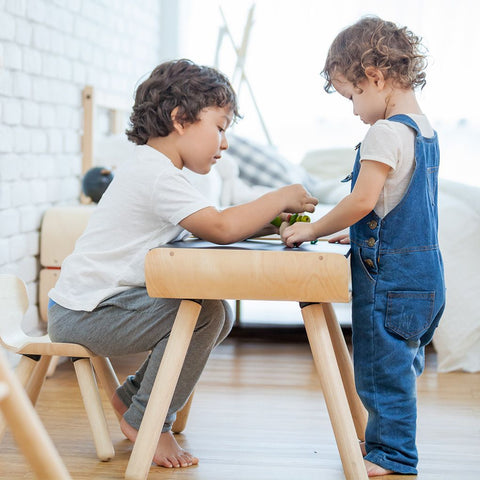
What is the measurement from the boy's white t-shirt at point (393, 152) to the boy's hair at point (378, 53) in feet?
0.31

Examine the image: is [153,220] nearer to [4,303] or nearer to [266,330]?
[4,303]

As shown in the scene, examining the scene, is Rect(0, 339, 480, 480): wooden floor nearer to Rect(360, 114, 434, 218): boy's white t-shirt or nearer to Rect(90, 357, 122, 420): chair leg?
Rect(90, 357, 122, 420): chair leg

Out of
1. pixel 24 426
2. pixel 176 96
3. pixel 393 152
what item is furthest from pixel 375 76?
pixel 24 426

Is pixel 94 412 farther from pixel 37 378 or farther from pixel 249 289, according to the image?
pixel 249 289

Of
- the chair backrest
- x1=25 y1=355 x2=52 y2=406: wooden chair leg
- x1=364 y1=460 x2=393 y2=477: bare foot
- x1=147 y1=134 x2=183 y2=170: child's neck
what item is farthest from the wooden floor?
x1=147 y1=134 x2=183 y2=170: child's neck

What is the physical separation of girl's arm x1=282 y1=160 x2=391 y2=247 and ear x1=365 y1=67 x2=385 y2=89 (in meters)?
0.18

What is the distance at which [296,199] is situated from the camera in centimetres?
143

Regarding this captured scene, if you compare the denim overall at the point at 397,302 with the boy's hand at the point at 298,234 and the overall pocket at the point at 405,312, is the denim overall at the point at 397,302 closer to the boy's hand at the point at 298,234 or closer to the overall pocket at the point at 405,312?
the overall pocket at the point at 405,312

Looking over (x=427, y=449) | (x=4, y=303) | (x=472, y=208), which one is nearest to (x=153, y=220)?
(x=4, y=303)

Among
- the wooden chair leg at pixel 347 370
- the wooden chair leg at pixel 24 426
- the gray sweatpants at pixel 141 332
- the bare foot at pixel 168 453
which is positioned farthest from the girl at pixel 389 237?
the wooden chair leg at pixel 24 426

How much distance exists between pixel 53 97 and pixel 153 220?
3.50 feet

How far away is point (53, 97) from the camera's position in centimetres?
238

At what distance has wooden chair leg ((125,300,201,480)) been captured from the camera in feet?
4.21

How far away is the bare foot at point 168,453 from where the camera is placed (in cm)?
146
